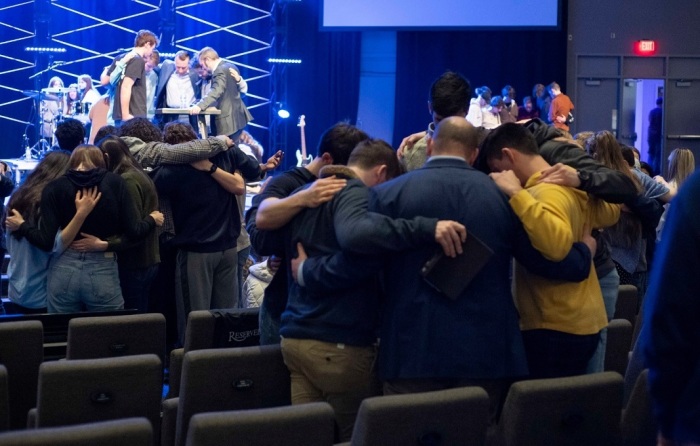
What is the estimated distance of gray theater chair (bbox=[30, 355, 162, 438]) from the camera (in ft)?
10.2

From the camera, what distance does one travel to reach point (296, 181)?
3.53 metres

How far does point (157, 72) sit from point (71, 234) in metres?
5.61

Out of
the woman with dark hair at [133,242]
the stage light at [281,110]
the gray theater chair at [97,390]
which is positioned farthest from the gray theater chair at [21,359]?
the stage light at [281,110]

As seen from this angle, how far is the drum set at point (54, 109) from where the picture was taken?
1180cm

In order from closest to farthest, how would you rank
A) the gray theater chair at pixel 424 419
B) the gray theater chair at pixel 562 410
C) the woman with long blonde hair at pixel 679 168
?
the gray theater chair at pixel 424 419
the gray theater chair at pixel 562 410
the woman with long blonde hair at pixel 679 168

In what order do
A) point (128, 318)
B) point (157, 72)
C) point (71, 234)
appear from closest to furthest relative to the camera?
point (128, 318)
point (71, 234)
point (157, 72)

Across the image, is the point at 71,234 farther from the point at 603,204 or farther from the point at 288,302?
the point at 603,204

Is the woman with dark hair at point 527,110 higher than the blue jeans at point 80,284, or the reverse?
the woman with dark hair at point 527,110

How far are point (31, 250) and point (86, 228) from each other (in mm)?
404

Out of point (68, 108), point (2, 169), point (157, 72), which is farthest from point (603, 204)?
point (68, 108)

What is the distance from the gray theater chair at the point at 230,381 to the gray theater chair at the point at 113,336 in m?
0.64

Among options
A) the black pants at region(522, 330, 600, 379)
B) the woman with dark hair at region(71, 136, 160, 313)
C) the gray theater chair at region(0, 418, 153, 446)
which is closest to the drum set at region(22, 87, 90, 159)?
the woman with dark hair at region(71, 136, 160, 313)

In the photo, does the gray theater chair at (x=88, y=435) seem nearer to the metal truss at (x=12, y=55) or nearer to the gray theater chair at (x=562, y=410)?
the gray theater chair at (x=562, y=410)

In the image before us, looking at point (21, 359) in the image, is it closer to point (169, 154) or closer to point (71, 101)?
point (169, 154)
